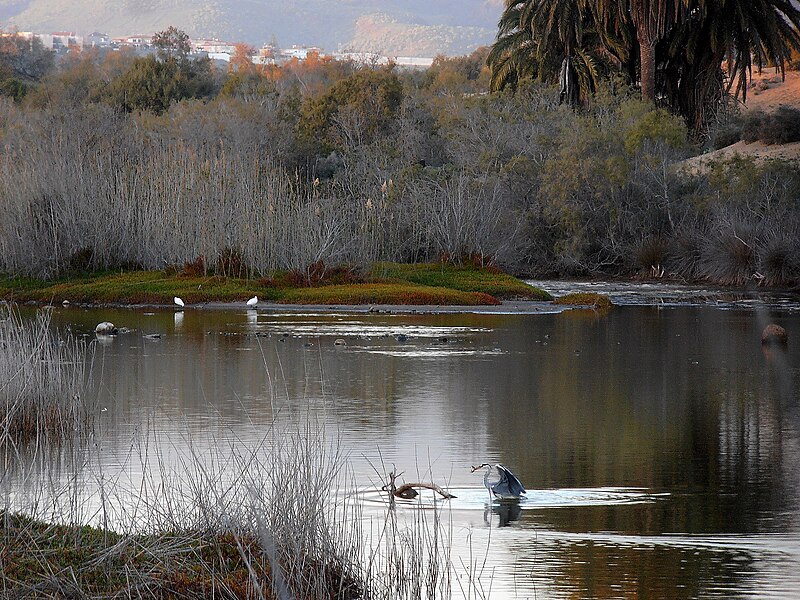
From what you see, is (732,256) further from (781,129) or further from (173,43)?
(173,43)

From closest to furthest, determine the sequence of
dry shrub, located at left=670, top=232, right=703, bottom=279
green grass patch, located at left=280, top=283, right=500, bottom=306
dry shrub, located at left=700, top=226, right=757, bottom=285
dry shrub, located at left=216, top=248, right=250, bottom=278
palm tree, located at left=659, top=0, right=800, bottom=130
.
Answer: green grass patch, located at left=280, top=283, right=500, bottom=306, dry shrub, located at left=216, top=248, right=250, bottom=278, dry shrub, located at left=700, top=226, right=757, bottom=285, dry shrub, located at left=670, top=232, right=703, bottom=279, palm tree, located at left=659, top=0, right=800, bottom=130

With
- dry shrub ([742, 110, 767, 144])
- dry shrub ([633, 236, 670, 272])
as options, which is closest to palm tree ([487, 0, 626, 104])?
dry shrub ([633, 236, 670, 272])

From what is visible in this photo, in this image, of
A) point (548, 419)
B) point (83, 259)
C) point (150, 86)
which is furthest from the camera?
point (150, 86)

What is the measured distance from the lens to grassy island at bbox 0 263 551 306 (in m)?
28.8

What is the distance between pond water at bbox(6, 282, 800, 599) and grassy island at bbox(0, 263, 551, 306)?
3301 millimetres

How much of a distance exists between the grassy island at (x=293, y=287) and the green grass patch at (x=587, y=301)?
1.98 ft

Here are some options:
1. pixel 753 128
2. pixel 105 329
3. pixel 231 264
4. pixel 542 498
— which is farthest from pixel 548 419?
pixel 753 128

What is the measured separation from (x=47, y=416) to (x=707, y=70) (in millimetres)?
39807

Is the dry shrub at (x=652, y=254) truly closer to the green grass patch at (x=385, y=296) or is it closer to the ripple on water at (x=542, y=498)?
the green grass patch at (x=385, y=296)

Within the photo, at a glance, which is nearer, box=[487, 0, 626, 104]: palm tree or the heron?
the heron

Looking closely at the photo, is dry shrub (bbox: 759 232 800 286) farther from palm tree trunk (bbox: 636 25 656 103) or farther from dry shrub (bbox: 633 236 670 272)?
palm tree trunk (bbox: 636 25 656 103)

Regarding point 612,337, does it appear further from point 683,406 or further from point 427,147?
point 427,147

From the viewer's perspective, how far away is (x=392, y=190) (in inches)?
1457

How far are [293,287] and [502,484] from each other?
20.9 metres
